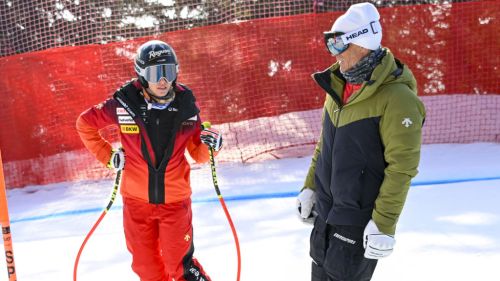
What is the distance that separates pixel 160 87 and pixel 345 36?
122cm

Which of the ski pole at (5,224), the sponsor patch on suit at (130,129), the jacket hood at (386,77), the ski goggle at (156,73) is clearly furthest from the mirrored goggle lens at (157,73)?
the jacket hood at (386,77)

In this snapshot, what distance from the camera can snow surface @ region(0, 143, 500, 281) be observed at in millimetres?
4184

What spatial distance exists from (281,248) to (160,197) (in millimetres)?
1544

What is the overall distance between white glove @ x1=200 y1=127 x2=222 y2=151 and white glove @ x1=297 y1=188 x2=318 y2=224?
0.64 m

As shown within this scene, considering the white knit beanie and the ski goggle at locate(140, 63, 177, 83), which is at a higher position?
the white knit beanie

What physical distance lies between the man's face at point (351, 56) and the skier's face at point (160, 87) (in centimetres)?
114

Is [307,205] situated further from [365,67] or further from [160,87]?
[160,87]

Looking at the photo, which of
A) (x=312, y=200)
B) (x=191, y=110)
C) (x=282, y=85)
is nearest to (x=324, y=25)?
(x=282, y=85)

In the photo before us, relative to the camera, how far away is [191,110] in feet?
11.2

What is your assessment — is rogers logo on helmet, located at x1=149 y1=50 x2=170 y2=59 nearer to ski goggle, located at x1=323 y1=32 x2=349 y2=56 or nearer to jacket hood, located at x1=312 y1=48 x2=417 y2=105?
ski goggle, located at x1=323 y1=32 x2=349 y2=56

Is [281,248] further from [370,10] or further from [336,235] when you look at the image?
[370,10]

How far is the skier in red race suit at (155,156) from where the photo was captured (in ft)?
11.0

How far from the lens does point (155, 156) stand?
3373mm

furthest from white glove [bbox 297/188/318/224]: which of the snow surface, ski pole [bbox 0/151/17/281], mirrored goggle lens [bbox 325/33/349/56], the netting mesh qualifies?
the netting mesh
